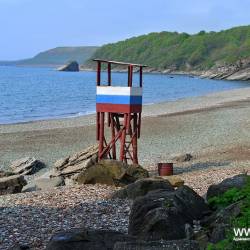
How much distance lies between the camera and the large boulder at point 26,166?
2044cm

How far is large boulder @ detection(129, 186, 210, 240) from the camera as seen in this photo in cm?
757

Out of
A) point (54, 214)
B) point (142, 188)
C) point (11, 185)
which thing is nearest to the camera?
point (54, 214)

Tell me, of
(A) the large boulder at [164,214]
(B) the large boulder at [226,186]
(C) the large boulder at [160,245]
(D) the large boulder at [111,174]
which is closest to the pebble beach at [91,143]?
(D) the large boulder at [111,174]

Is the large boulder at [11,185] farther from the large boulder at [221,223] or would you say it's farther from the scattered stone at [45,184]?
the large boulder at [221,223]

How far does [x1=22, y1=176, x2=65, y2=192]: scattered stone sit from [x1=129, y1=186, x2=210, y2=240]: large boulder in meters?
6.78

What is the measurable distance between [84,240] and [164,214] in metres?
1.28

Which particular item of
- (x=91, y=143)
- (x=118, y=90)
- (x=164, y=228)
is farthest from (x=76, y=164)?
(x=164, y=228)

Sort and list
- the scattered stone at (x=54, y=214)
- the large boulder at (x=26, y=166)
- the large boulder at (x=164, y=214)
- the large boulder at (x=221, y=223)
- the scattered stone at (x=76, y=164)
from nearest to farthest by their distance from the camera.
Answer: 1. the large boulder at (x=221, y=223)
2. the large boulder at (x=164, y=214)
3. the scattered stone at (x=54, y=214)
4. the scattered stone at (x=76, y=164)
5. the large boulder at (x=26, y=166)

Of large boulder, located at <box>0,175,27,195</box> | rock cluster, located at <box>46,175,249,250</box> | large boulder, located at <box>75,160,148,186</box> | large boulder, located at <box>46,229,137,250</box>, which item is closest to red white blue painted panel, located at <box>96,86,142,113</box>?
large boulder, located at <box>75,160,148,186</box>

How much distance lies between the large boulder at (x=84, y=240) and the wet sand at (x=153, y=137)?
42.7 ft

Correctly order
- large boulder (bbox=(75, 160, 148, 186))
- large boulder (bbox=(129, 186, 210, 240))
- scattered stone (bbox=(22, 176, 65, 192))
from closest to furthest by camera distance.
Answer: large boulder (bbox=(129, 186, 210, 240)) → large boulder (bbox=(75, 160, 148, 186)) → scattered stone (bbox=(22, 176, 65, 192))

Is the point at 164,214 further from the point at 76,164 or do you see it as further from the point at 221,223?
the point at 76,164

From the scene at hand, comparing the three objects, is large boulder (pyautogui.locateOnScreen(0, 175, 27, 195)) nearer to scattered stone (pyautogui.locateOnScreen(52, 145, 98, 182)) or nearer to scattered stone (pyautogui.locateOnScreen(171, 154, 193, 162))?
scattered stone (pyautogui.locateOnScreen(52, 145, 98, 182))

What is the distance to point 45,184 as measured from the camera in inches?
635
